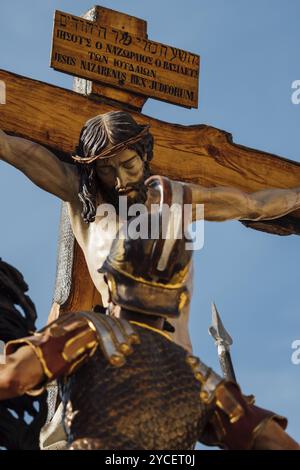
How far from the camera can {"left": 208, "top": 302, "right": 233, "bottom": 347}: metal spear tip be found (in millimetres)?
6773

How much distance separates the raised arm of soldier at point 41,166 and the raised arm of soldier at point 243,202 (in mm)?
482

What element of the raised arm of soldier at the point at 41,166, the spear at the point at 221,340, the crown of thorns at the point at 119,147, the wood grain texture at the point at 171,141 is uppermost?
the wood grain texture at the point at 171,141

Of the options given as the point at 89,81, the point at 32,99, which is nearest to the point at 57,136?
the point at 32,99

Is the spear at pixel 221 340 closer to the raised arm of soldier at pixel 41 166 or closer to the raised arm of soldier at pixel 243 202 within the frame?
the raised arm of soldier at pixel 243 202

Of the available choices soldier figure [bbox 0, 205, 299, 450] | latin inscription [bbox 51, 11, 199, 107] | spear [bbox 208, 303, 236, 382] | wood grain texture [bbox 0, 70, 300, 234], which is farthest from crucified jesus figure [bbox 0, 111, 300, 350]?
spear [bbox 208, 303, 236, 382]

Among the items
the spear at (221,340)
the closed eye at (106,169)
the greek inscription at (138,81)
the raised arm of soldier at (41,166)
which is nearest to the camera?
the closed eye at (106,169)

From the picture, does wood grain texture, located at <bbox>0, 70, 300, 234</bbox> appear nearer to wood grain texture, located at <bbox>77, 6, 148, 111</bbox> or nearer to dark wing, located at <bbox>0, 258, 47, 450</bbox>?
wood grain texture, located at <bbox>77, 6, 148, 111</bbox>

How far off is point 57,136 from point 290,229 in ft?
4.00

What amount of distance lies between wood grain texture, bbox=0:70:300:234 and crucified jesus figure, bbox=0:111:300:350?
0.33 meters

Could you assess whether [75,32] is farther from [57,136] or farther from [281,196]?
[281,196]

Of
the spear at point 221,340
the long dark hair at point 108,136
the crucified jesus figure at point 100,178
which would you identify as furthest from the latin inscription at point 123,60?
the long dark hair at point 108,136

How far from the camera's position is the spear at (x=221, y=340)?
654 centimetres

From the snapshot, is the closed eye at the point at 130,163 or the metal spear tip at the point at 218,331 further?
the metal spear tip at the point at 218,331

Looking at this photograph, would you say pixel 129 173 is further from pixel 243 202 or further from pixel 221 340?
pixel 221 340
